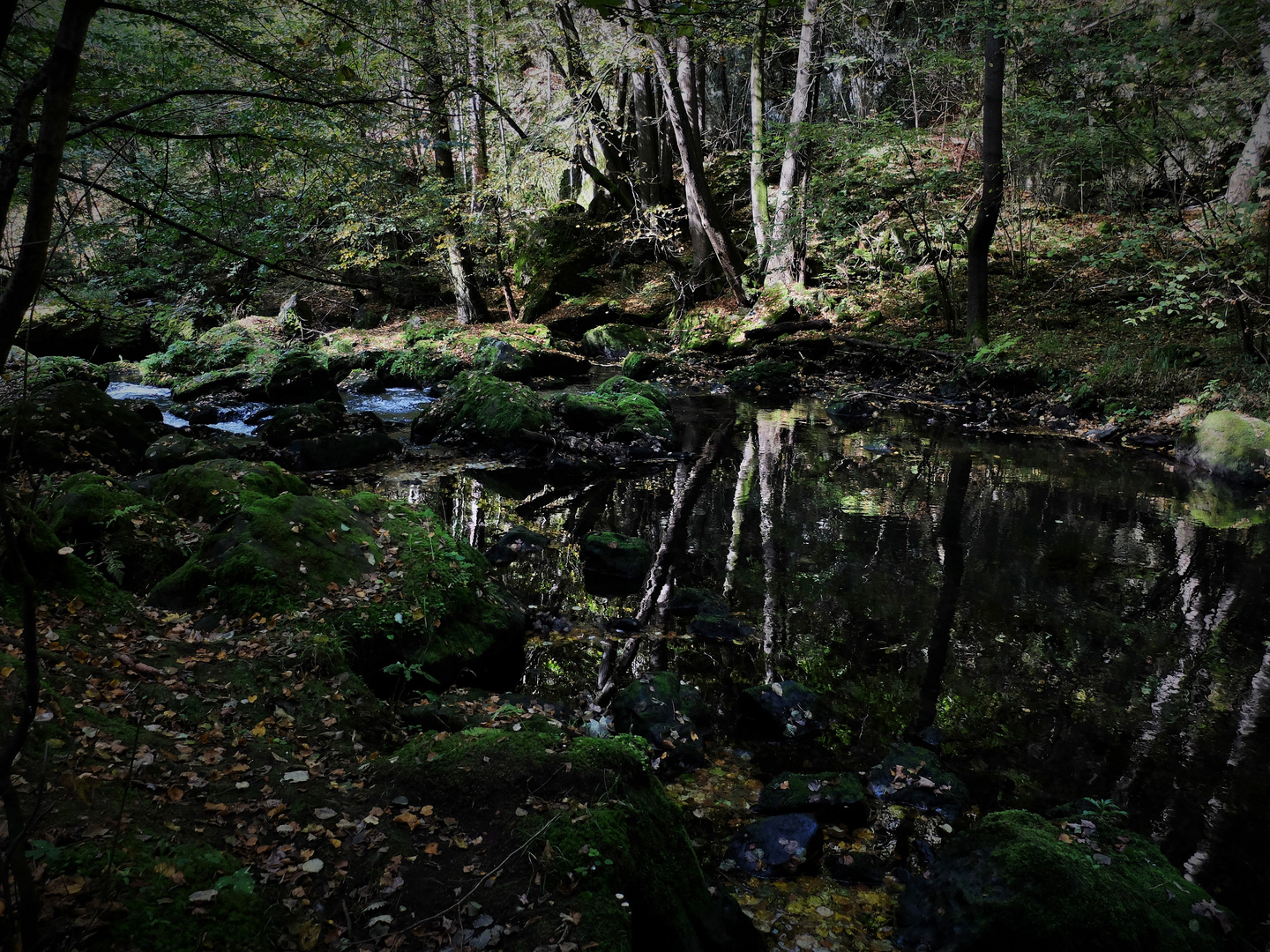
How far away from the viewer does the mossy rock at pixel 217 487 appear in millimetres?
5906

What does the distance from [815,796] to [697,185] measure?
18.7m

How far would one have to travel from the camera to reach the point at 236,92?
3.24 meters

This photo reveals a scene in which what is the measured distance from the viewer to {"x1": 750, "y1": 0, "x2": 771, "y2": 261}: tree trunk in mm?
19438

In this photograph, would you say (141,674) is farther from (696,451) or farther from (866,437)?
(866,437)

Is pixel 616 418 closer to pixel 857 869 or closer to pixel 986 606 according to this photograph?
pixel 986 606

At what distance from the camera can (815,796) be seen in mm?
4168

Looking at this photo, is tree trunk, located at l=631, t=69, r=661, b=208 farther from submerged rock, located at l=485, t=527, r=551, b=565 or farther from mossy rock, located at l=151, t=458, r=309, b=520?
mossy rock, located at l=151, t=458, r=309, b=520

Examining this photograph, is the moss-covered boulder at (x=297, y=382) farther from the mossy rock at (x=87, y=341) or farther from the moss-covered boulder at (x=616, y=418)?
the moss-covered boulder at (x=616, y=418)

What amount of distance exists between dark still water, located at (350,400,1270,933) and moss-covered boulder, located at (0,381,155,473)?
3.39m

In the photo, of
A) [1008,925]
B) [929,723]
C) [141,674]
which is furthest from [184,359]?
[1008,925]

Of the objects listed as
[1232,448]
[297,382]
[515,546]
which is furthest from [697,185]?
[515,546]

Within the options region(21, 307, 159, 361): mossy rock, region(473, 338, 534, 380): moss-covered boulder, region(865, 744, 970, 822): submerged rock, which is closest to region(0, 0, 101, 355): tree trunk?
region(865, 744, 970, 822): submerged rock

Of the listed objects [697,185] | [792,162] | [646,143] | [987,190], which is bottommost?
[987,190]

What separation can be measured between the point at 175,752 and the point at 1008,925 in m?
3.64
